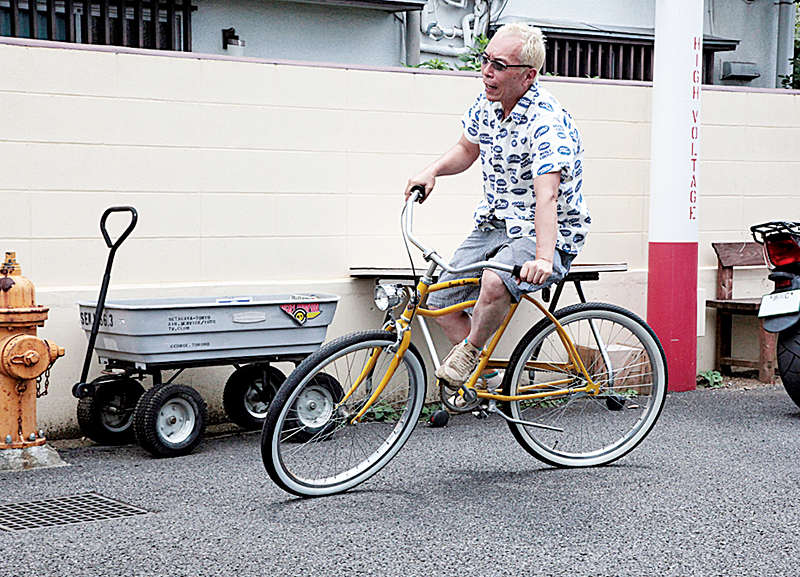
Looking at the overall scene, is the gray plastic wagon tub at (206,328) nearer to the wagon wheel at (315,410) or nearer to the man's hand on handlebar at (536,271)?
the wagon wheel at (315,410)

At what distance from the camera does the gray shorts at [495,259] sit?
4176 mm

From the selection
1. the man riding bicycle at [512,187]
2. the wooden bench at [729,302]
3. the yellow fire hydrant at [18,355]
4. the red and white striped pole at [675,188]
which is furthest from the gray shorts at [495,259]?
the wooden bench at [729,302]

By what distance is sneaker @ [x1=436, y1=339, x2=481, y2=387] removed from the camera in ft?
13.8

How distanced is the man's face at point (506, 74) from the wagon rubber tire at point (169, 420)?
2.01 meters

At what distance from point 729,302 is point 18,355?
4709mm

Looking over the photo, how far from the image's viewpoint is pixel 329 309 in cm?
526

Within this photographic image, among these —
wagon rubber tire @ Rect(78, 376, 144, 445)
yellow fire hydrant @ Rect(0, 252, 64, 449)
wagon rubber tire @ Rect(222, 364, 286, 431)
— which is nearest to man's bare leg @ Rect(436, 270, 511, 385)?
wagon rubber tire @ Rect(222, 364, 286, 431)

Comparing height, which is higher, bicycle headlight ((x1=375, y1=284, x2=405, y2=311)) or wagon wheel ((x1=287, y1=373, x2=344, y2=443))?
bicycle headlight ((x1=375, y1=284, x2=405, y2=311))

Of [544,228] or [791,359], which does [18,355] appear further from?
[791,359]

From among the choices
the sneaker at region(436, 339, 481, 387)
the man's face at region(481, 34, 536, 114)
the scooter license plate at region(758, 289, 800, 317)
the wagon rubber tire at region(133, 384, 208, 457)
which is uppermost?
the man's face at region(481, 34, 536, 114)

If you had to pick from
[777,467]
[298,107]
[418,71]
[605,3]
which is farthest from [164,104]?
[605,3]

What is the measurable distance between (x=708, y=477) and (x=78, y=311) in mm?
3152

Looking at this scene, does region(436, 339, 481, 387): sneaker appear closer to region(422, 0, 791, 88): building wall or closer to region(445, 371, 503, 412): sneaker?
region(445, 371, 503, 412): sneaker

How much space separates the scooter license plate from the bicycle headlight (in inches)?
107
